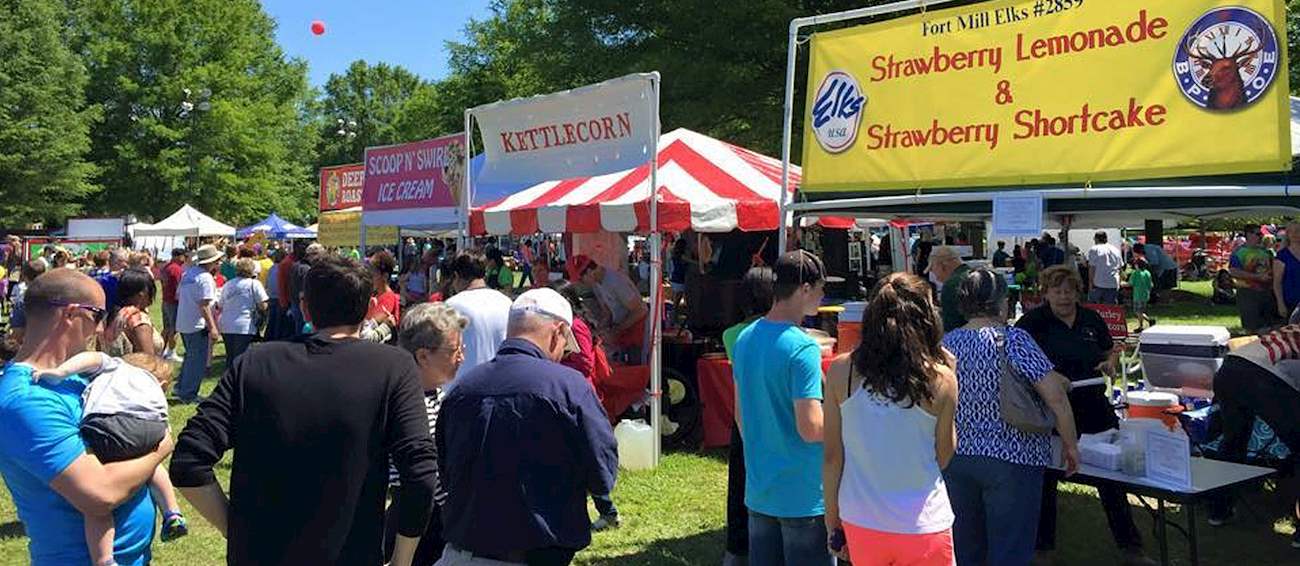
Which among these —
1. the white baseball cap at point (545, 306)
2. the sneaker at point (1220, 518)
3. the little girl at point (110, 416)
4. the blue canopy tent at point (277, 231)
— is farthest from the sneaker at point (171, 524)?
the blue canopy tent at point (277, 231)

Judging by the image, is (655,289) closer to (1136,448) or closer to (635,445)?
(635,445)

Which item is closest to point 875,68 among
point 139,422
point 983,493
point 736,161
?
point 983,493

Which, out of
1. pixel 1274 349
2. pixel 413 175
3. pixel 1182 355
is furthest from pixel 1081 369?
pixel 413 175

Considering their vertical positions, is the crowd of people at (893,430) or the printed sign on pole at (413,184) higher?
the printed sign on pole at (413,184)

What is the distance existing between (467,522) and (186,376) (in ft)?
25.6

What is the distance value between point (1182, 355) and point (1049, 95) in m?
2.21

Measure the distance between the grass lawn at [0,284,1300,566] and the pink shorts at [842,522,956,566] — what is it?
6.97 feet

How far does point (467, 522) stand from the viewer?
254 centimetres

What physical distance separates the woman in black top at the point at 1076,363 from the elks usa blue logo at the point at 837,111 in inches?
52.9

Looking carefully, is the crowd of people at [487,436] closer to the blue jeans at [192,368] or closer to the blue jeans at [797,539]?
the blue jeans at [797,539]

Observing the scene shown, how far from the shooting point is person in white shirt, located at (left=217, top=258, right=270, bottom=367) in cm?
874

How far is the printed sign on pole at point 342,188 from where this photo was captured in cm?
1619

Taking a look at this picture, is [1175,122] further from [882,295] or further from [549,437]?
[549,437]

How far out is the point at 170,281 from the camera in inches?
422
